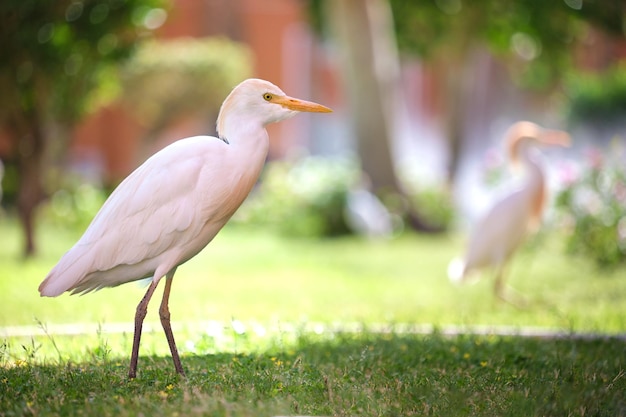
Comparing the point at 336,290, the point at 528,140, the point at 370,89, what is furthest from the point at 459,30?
the point at 336,290

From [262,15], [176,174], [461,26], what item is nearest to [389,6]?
[461,26]

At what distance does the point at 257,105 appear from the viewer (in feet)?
16.6

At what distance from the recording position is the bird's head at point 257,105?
5.05m

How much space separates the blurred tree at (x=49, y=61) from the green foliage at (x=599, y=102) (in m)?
7.68

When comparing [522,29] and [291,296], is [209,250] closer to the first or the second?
[291,296]

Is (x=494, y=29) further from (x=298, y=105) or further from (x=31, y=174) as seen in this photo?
(x=298, y=105)

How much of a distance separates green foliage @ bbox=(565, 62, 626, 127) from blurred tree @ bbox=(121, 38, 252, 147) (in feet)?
23.6

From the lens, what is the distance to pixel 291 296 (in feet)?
31.6

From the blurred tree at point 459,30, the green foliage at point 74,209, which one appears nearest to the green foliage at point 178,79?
the blurred tree at point 459,30

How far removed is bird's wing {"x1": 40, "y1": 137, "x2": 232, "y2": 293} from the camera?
Answer: 4973 millimetres

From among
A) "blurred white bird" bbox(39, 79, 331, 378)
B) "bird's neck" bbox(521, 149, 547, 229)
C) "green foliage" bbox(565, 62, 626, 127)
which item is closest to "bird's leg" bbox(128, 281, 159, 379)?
"blurred white bird" bbox(39, 79, 331, 378)

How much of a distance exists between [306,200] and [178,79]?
5.08 meters

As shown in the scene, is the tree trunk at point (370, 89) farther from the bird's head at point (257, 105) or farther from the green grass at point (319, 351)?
the bird's head at point (257, 105)

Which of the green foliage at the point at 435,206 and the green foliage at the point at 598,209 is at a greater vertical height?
the green foliage at the point at 598,209
